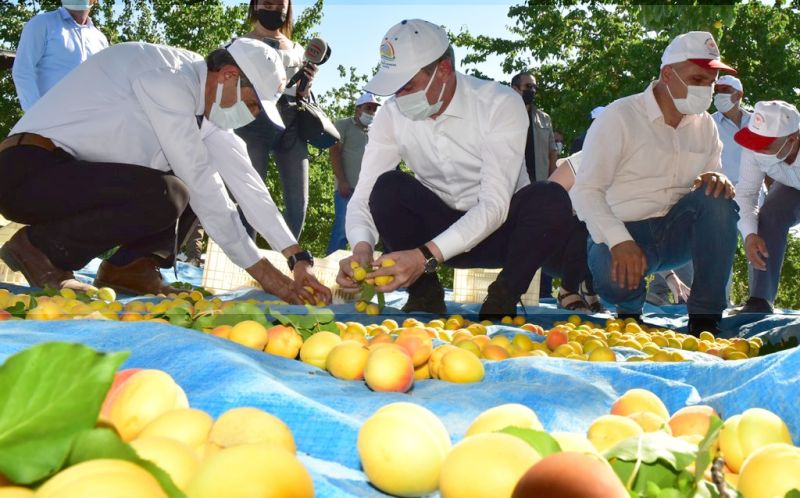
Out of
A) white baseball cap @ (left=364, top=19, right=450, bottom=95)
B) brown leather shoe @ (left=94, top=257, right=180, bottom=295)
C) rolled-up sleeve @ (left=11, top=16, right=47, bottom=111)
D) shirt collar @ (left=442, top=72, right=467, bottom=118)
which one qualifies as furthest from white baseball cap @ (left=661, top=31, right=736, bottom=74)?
rolled-up sleeve @ (left=11, top=16, right=47, bottom=111)

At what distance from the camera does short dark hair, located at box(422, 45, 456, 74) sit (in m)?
2.93

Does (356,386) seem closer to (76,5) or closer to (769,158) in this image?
(76,5)

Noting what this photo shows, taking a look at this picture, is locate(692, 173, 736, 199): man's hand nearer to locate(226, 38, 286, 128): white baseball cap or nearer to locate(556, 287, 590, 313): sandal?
locate(556, 287, 590, 313): sandal

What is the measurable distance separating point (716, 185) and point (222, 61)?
6.48 ft

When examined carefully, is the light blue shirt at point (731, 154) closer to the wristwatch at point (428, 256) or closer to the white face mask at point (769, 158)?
the white face mask at point (769, 158)

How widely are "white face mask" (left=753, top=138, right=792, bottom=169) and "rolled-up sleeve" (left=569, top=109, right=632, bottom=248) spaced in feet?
2.45

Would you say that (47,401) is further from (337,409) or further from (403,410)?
(337,409)

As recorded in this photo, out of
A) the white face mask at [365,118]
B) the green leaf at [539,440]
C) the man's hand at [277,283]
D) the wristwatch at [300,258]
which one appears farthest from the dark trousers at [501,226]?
the green leaf at [539,440]

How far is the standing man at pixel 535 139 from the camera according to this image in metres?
4.46

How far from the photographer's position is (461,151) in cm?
319

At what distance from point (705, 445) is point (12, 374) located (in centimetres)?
48

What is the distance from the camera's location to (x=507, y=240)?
3162 mm

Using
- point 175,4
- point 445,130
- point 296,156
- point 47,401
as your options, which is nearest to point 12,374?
point 47,401

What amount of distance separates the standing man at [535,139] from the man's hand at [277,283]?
184cm
